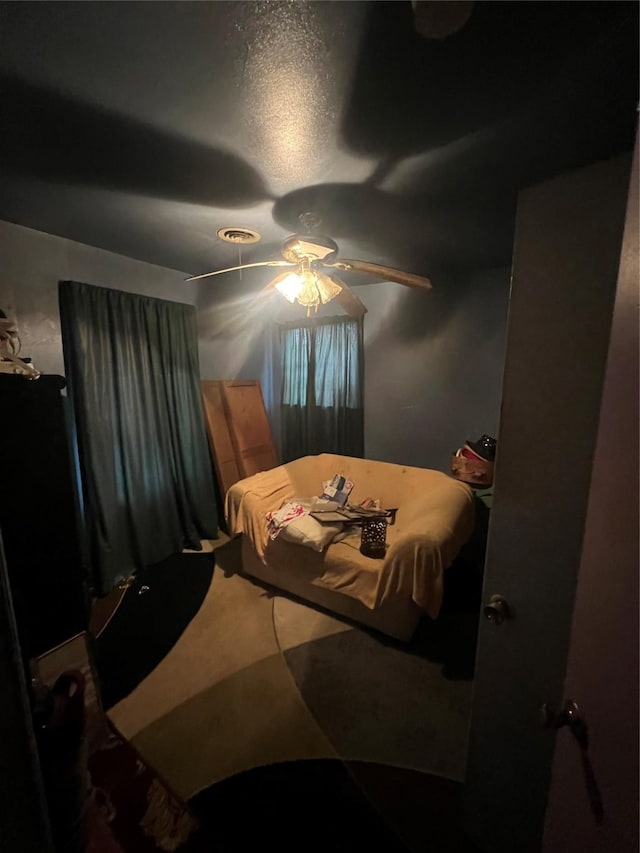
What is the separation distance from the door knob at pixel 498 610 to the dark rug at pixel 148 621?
184 centimetres

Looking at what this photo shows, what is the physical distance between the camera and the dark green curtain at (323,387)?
3.57 meters

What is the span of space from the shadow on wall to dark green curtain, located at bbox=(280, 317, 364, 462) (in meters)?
0.14

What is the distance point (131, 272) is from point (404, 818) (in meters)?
3.58

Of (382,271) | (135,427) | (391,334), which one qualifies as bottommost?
(135,427)

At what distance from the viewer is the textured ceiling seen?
798 mm

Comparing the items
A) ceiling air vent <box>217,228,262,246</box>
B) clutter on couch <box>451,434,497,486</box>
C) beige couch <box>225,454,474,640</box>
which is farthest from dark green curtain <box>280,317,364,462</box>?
ceiling air vent <box>217,228,262,246</box>

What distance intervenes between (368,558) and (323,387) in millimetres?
2107

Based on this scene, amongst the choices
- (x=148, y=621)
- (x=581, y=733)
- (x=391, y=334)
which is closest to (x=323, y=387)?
(x=391, y=334)

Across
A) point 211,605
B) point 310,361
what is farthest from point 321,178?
point 211,605

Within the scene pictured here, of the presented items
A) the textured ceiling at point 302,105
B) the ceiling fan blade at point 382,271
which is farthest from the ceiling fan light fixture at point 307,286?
the textured ceiling at point 302,105

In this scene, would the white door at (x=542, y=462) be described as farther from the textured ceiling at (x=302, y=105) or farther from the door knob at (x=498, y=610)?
the textured ceiling at (x=302, y=105)

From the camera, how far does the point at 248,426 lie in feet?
12.2

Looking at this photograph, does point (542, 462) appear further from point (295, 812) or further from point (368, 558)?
point (295, 812)

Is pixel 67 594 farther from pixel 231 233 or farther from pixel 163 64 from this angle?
pixel 231 233
